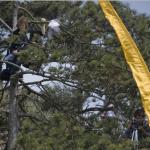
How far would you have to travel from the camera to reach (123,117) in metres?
9.08

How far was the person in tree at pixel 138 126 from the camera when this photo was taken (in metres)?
8.96

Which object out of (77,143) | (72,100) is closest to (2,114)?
(72,100)

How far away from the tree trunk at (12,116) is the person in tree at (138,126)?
6.46 ft

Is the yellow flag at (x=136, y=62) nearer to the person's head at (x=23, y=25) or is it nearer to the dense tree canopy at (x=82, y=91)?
the dense tree canopy at (x=82, y=91)

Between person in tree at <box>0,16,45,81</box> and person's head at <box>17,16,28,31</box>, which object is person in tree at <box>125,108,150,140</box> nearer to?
person in tree at <box>0,16,45,81</box>

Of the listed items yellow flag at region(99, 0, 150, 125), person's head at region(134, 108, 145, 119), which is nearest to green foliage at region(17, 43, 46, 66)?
yellow flag at region(99, 0, 150, 125)

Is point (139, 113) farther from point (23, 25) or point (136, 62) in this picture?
point (23, 25)

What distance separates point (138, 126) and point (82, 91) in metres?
1.10

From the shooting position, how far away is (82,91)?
30.7ft

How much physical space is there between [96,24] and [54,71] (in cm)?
200

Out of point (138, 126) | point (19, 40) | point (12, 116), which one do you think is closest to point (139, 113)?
point (138, 126)

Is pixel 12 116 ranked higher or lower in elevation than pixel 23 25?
lower

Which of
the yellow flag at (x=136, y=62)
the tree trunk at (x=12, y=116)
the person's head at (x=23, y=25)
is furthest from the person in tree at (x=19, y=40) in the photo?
the yellow flag at (x=136, y=62)

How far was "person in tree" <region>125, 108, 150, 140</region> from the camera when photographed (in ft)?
29.4
